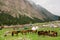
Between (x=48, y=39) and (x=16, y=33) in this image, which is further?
(x=16, y=33)

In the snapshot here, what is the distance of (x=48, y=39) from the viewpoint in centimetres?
3444

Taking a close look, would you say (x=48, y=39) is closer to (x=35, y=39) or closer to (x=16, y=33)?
(x=35, y=39)

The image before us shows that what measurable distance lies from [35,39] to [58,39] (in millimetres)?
3390

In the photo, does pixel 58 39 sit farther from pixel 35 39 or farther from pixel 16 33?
pixel 16 33

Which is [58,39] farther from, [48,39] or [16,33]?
[16,33]

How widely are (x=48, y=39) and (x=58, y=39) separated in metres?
1.47

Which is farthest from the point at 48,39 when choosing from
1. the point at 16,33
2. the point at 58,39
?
the point at 16,33

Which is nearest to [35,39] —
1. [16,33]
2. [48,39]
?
[48,39]

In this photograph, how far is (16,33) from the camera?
44812 millimetres

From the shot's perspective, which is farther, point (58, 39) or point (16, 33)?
point (16, 33)

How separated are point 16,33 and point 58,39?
1259 cm

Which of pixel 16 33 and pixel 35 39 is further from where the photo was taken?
pixel 16 33

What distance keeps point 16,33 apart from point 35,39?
1125 cm

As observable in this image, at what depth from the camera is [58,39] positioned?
112 feet
